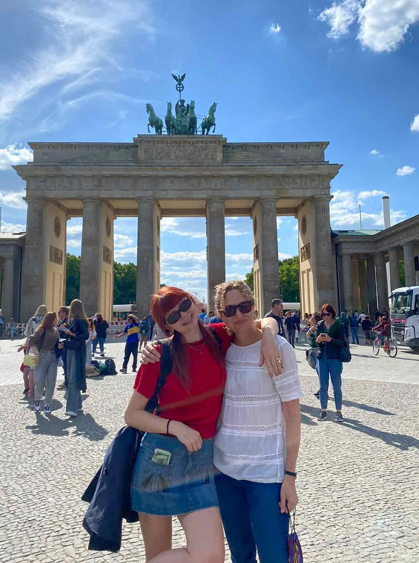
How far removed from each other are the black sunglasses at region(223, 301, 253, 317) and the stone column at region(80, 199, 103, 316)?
34.3m

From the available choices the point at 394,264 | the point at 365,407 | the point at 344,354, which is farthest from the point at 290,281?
the point at 344,354

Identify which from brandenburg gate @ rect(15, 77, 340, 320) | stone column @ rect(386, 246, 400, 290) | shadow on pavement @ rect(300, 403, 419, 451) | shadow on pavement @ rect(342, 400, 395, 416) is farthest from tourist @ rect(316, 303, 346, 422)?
stone column @ rect(386, 246, 400, 290)

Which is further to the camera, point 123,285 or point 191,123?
point 123,285

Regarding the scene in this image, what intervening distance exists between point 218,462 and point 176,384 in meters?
Result: 0.54

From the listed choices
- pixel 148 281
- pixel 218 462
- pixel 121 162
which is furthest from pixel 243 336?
pixel 121 162

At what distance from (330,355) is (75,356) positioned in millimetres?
4876

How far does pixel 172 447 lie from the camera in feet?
6.84

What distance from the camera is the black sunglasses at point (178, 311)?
2.23m

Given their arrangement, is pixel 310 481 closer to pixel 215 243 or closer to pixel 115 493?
pixel 115 493

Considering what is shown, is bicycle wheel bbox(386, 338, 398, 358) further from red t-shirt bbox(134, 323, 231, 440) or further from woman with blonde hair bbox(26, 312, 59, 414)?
red t-shirt bbox(134, 323, 231, 440)

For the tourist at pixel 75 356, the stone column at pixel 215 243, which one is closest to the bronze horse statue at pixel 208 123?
the stone column at pixel 215 243

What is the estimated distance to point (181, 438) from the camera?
2029 mm

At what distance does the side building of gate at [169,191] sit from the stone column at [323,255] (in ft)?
0.28

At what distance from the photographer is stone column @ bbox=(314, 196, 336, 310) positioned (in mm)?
35812
